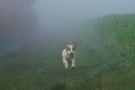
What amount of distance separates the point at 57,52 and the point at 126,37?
6276 millimetres

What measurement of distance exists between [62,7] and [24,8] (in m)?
63.5

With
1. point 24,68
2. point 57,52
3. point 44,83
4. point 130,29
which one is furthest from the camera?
point 57,52

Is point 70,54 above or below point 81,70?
Result: above

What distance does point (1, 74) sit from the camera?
15883mm

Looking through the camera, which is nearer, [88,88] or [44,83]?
[88,88]

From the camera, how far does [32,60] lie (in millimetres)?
20734

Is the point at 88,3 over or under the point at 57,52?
over

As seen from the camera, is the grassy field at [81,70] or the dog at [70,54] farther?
the dog at [70,54]

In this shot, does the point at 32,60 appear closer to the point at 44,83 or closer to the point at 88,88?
the point at 44,83

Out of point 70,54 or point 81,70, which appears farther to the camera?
point 70,54

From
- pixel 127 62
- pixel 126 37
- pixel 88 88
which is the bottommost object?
pixel 88 88

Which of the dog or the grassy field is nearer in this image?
the grassy field

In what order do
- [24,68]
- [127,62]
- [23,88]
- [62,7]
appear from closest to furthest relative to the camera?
[23,88]
[127,62]
[24,68]
[62,7]

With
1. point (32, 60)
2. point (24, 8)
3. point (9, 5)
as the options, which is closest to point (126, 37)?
point (32, 60)
